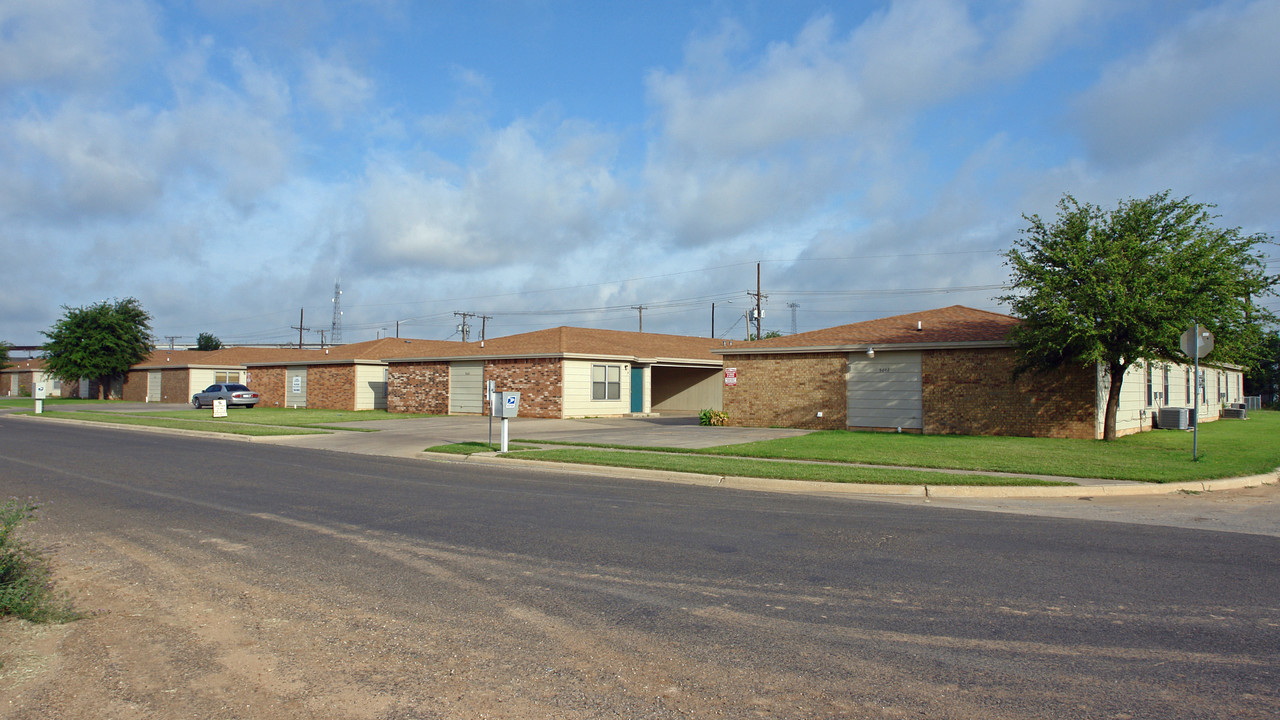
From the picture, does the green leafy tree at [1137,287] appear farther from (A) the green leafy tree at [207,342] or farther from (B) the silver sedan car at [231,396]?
(A) the green leafy tree at [207,342]

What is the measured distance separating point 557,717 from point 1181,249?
67.5 feet

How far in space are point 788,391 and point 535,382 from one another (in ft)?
36.7

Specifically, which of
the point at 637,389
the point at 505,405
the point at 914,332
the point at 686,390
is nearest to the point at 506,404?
the point at 505,405

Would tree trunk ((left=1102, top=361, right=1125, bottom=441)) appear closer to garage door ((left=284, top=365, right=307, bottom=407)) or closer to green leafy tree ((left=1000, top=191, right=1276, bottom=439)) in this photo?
green leafy tree ((left=1000, top=191, right=1276, bottom=439))

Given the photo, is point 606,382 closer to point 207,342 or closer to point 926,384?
point 926,384

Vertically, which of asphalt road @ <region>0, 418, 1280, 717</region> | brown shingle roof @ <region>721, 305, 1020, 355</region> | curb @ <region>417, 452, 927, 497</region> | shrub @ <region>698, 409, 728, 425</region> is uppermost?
brown shingle roof @ <region>721, 305, 1020, 355</region>

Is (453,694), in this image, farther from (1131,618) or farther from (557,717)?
(1131,618)

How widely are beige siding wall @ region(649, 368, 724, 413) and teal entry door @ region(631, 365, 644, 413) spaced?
4.97m

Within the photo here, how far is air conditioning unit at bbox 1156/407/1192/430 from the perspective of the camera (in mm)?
26453

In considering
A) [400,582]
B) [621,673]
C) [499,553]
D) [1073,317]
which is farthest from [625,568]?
[1073,317]

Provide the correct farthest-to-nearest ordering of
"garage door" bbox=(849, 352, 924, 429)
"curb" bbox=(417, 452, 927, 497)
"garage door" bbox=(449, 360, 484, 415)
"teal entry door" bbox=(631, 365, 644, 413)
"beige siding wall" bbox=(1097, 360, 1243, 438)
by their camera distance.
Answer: "teal entry door" bbox=(631, 365, 644, 413) → "garage door" bbox=(449, 360, 484, 415) → "garage door" bbox=(849, 352, 924, 429) → "beige siding wall" bbox=(1097, 360, 1243, 438) → "curb" bbox=(417, 452, 927, 497)

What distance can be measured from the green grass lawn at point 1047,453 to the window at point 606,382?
506 inches

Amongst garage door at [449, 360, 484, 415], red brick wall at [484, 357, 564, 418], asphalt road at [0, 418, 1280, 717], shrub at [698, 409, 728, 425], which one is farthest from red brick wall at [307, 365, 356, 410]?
asphalt road at [0, 418, 1280, 717]

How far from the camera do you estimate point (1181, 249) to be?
19047mm
